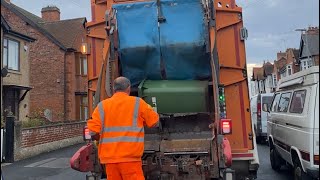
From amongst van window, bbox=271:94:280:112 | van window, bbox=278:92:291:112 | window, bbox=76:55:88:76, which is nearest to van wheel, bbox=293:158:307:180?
van window, bbox=278:92:291:112

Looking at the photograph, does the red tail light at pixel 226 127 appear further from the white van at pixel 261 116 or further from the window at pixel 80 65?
the window at pixel 80 65

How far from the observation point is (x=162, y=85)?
→ 19.4ft

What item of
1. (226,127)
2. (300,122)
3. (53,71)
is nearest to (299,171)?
(300,122)

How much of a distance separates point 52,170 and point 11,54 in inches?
414

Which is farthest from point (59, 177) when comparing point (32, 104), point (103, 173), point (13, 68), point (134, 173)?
point (32, 104)

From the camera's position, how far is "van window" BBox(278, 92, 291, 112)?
7530 mm

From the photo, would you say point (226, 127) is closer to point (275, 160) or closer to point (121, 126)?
point (121, 126)

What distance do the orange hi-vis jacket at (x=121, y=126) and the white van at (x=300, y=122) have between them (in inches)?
90.5

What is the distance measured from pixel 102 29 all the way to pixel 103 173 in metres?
2.26

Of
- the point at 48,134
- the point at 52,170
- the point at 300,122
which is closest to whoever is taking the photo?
the point at 300,122

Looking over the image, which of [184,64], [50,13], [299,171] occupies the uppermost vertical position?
[50,13]

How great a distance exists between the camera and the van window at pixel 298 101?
20.4 ft

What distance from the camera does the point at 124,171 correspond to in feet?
14.7

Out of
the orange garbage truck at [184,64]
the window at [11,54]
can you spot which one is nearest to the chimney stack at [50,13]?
the window at [11,54]
